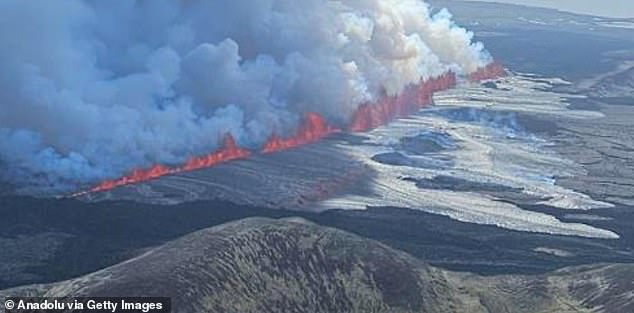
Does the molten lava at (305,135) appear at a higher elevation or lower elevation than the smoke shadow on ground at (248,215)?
higher

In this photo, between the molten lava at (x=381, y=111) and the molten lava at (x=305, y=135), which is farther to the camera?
the molten lava at (x=381, y=111)

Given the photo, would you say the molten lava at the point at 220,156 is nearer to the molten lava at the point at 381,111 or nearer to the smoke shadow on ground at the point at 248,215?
the smoke shadow on ground at the point at 248,215

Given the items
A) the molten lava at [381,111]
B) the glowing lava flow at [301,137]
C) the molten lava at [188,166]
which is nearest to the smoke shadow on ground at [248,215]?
the molten lava at [188,166]

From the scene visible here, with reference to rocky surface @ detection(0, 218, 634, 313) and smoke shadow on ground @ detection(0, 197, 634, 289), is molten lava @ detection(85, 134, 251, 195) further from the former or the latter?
rocky surface @ detection(0, 218, 634, 313)

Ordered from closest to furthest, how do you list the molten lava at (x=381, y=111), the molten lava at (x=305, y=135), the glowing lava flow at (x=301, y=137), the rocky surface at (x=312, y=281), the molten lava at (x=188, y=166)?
the rocky surface at (x=312, y=281), the molten lava at (x=188, y=166), the glowing lava flow at (x=301, y=137), the molten lava at (x=305, y=135), the molten lava at (x=381, y=111)

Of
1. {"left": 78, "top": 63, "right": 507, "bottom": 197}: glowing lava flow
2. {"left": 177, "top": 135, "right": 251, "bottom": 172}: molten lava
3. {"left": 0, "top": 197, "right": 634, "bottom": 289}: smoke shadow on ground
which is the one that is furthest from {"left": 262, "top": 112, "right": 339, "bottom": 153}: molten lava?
{"left": 0, "top": 197, "right": 634, "bottom": 289}: smoke shadow on ground

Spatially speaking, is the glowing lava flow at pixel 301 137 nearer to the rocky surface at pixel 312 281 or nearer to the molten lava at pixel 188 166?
the molten lava at pixel 188 166

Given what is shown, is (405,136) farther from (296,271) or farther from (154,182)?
(296,271)
